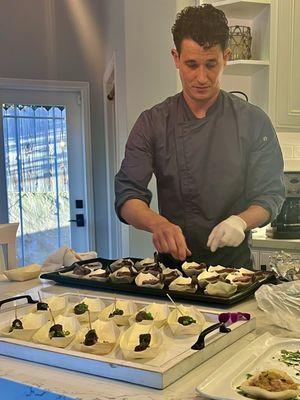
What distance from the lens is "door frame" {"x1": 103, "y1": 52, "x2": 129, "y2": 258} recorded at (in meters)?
2.66

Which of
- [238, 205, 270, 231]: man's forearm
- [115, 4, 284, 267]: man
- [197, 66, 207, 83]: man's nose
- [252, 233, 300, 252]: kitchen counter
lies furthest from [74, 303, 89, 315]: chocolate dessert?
[252, 233, 300, 252]: kitchen counter

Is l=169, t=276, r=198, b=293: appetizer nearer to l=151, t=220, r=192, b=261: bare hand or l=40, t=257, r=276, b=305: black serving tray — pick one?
l=40, t=257, r=276, b=305: black serving tray

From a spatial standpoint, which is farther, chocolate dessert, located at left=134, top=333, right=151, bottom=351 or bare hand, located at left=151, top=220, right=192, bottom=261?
bare hand, located at left=151, top=220, right=192, bottom=261

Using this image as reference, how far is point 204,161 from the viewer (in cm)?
200

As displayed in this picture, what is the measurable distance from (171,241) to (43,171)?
2.17m

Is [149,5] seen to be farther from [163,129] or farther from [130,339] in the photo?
[130,339]

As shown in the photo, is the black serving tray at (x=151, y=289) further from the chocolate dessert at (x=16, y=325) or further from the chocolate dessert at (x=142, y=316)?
the chocolate dessert at (x=16, y=325)

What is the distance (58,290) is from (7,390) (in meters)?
0.55

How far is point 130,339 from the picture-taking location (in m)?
0.88

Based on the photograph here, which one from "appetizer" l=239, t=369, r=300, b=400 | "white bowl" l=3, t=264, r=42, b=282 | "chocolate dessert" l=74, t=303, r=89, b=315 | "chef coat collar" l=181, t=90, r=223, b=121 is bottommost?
"white bowl" l=3, t=264, r=42, b=282

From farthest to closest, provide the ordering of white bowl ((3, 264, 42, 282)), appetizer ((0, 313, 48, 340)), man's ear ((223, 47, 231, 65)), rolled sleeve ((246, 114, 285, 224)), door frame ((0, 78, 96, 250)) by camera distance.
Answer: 1. door frame ((0, 78, 96, 250))
2. man's ear ((223, 47, 231, 65))
3. rolled sleeve ((246, 114, 285, 224))
4. white bowl ((3, 264, 42, 282))
5. appetizer ((0, 313, 48, 340))

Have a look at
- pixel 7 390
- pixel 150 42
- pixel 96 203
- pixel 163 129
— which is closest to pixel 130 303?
pixel 7 390

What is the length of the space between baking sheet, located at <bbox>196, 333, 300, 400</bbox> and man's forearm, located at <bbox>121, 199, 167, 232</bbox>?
2.87ft

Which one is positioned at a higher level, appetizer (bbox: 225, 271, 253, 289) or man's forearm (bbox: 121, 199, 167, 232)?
man's forearm (bbox: 121, 199, 167, 232)
